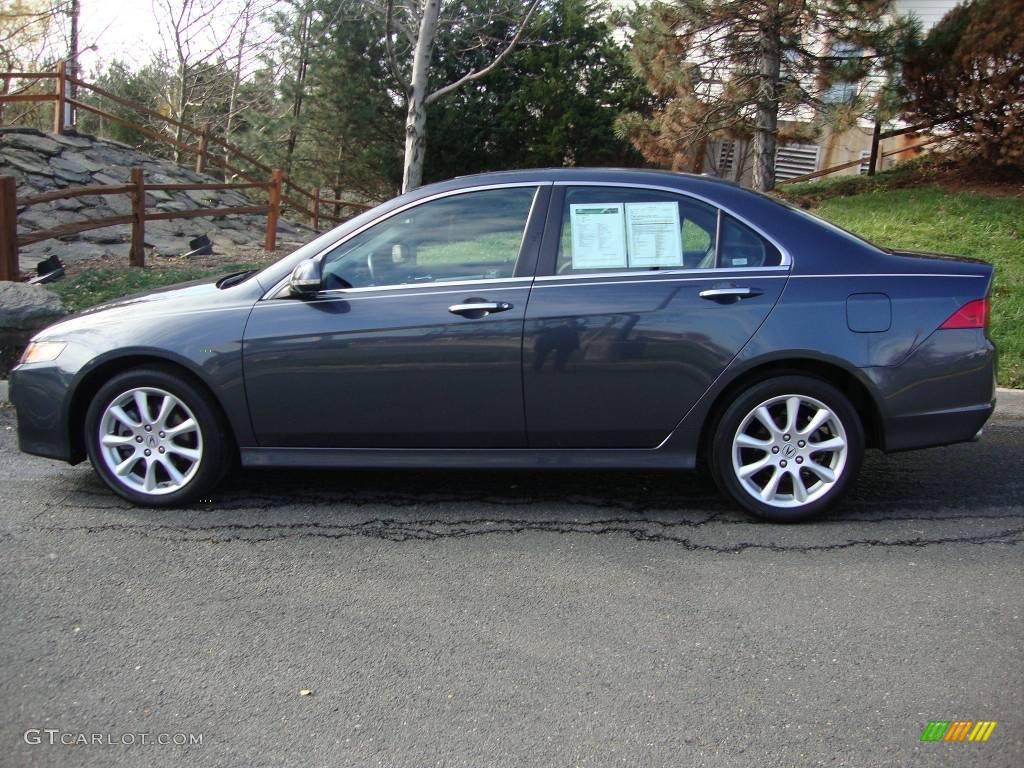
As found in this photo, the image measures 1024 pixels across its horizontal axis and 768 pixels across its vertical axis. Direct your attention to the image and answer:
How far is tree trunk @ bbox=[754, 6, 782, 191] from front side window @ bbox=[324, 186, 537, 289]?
27.5 ft

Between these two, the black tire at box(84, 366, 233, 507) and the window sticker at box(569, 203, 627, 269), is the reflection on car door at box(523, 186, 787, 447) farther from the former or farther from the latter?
the black tire at box(84, 366, 233, 507)

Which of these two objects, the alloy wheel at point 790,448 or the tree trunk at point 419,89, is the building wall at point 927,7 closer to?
the tree trunk at point 419,89

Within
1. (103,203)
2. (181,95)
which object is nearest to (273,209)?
(103,203)

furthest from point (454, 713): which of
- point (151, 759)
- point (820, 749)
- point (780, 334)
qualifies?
point (780, 334)

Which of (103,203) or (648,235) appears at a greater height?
(103,203)

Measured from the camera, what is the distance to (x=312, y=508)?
16.5ft

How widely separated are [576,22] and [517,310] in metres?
16.0

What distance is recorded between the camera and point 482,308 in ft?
15.5

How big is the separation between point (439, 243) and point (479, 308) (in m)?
0.43

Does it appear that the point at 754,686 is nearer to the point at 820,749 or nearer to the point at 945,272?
the point at 820,749

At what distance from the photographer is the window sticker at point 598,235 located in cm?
482

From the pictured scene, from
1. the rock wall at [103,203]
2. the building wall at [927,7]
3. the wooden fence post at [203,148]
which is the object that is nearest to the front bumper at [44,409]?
the rock wall at [103,203]

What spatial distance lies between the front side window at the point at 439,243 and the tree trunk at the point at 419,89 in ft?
21.4

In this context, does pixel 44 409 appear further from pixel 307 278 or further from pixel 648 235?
pixel 648 235
